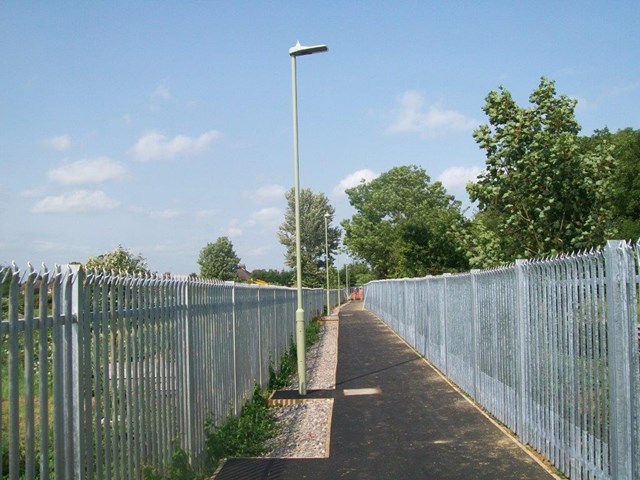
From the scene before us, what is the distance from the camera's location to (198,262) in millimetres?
99500

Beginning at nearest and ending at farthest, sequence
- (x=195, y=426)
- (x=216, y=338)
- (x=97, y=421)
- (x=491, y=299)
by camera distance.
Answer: (x=97, y=421), (x=195, y=426), (x=216, y=338), (x=491, y=299)

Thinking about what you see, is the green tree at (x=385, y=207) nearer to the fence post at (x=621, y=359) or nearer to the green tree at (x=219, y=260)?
the green tree at (x=219, y=260)

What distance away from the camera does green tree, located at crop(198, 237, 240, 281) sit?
323 feet

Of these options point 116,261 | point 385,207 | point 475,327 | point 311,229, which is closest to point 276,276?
point 311,229

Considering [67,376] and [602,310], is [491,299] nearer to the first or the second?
[602,310]

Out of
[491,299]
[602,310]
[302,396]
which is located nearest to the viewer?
[602,310]

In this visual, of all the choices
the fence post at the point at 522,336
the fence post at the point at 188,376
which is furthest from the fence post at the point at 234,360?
the fence post at the point at 522,336

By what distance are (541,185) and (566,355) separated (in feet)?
33.0

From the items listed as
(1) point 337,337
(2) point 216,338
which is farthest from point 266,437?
(1) point 337,337

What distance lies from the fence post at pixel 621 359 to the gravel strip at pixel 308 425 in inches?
148

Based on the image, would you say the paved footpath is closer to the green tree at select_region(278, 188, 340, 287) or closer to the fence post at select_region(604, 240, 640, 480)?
the fence post at select_region(604, 240, 640, 480)

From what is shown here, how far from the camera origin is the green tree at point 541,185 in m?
15.8

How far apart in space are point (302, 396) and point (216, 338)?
13.5 ft

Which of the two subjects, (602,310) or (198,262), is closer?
(602,310)
